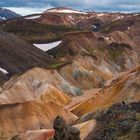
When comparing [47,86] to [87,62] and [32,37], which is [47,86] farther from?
[32,37]

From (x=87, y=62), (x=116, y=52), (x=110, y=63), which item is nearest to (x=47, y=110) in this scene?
(x=87, y=62)

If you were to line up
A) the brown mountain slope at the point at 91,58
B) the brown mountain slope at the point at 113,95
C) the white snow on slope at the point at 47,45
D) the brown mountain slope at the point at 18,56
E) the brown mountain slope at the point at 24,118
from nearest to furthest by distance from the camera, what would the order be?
the brown mountain slope at the point at 24,118, the brown mountain slope at the point at 113,95, the brown mountain slope at the point at 91,58, the brown mountain slope at the point at 18,56, the white snow on slope at the point at 47,45

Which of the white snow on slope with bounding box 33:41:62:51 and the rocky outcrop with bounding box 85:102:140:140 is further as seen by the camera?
the white snow on slope with bounding box 33:41:62:51

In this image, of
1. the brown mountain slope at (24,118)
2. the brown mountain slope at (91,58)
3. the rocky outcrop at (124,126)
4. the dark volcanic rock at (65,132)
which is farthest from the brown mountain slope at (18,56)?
the dark volcanic rock at (65,132)

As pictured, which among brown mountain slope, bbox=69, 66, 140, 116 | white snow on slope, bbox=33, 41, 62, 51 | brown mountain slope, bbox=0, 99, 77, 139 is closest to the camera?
brown mountain slope, bbox=0, 99, 77, 139

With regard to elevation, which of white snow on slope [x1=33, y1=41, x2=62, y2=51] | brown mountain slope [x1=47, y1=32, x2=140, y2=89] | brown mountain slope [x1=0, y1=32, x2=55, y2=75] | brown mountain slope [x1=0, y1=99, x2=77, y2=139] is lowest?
white snow on slope [x1=33, y1=41, x2=62, y2=51]

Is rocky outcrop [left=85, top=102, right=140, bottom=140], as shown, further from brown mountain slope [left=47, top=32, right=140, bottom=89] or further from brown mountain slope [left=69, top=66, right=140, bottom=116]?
brown mountain slope [left=47, top=32, right=140, bottom=89]

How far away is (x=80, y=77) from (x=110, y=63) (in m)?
33.5

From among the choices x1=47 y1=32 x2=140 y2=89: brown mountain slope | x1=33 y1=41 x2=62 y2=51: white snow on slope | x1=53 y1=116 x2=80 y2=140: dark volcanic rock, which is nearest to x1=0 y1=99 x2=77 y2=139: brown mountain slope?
x1=53 y1=116 x2=80 y2=140: dark volcanic rock

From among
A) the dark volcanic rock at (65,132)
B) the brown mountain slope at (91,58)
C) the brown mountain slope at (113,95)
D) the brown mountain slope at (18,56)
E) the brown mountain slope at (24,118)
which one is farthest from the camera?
the brown mountain slope at (18,56)

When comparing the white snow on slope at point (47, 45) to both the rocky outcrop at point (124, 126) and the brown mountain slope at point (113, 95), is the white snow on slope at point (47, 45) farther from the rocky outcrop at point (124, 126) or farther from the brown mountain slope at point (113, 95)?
the rocky outcrop at point (124, 126)

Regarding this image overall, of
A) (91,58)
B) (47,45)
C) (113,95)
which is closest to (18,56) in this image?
(91,58)

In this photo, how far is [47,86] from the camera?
9606 cm

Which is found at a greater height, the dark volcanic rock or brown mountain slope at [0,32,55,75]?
the dark volcanic rock
